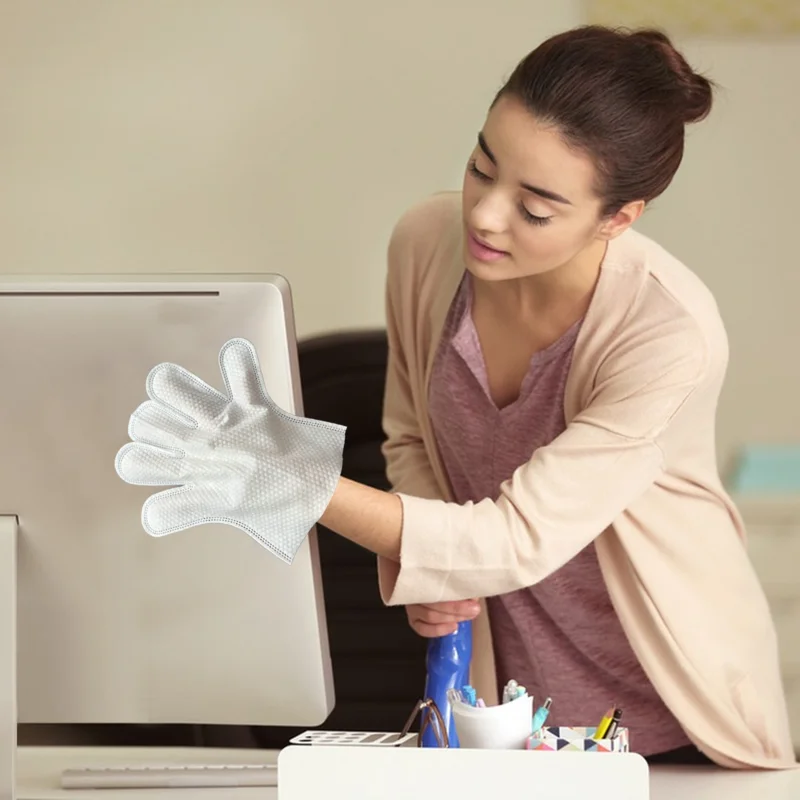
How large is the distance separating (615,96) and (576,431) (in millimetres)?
360

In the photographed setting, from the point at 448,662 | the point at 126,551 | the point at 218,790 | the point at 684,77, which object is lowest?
the point at 218,790

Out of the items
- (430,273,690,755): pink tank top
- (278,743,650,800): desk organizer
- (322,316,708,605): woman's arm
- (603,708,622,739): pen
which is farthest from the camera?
(430,273,690,755): pink tank top

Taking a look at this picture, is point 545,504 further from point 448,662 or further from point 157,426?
point 157,426

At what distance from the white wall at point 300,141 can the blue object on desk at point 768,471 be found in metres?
0.22

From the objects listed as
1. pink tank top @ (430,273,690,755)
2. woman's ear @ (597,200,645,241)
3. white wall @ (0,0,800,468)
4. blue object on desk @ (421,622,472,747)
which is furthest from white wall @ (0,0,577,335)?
blue object on desk @ (421,622,472,747)

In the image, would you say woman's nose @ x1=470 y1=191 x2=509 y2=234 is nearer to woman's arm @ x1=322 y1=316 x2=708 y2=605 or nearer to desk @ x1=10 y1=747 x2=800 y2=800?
woman's arm @ x1=322 y1=316 x2=708 y2=605

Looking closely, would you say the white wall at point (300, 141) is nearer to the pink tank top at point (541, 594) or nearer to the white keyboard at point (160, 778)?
the pink tank top at point (541, 594)

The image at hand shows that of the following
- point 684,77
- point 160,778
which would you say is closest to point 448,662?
point 160,778

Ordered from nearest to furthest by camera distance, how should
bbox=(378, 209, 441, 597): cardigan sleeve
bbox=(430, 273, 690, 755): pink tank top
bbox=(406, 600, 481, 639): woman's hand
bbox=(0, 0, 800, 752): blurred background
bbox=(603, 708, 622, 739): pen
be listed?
bbox=(603, 708, 622, 739): pen, bbox=(406, 600, 481, 639): woman's hand, bbox=(430, 273, 690, 755): pink tank top, bbox=(378, 209, 441, 597): cardigan sleeve, bbox=(0, 0, 800, 752): blurred background

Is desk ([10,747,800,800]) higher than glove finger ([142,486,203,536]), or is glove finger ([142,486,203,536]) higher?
glove finger ([142,486,203,536])

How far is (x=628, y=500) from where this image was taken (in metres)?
1.33

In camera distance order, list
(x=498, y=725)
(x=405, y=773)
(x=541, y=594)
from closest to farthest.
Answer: (x=405, y=773) → (x=498, y=725) → (x=541, y=594)

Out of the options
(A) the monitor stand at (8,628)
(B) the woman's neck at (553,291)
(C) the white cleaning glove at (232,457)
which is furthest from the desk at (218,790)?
(B) the woman's neck at (553,291)

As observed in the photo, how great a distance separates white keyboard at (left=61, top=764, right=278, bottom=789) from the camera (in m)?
1.24
